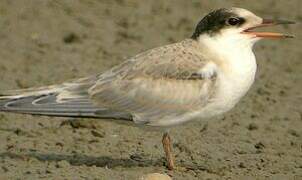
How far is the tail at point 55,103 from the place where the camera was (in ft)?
25.4

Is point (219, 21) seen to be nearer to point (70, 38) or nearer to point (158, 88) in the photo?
point (158, 88)

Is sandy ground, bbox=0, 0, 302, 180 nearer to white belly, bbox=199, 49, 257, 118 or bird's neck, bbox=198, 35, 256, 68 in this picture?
white belly, bbox=199, 49, 257, 118

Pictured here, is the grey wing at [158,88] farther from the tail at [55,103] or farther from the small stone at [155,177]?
the small stone at [155,177]

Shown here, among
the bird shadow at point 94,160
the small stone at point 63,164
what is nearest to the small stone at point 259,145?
the bird shadow at point 94,160

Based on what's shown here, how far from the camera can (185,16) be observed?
41.0 ft

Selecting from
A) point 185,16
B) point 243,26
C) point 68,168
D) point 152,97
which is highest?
point 185,16

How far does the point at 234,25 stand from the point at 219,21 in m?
0.12

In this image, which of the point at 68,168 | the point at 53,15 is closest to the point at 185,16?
the point at 53,15

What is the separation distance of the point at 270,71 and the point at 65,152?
3274 mm

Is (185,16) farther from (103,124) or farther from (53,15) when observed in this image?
(103,124)

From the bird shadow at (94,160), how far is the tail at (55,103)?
1.52 ft

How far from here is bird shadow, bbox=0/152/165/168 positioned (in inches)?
319

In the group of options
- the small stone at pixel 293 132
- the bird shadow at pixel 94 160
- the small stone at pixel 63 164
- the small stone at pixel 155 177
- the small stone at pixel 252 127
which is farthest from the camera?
the small stone at pixel 252 127

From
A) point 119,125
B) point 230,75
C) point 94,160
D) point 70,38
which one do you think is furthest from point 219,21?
point 70,38
